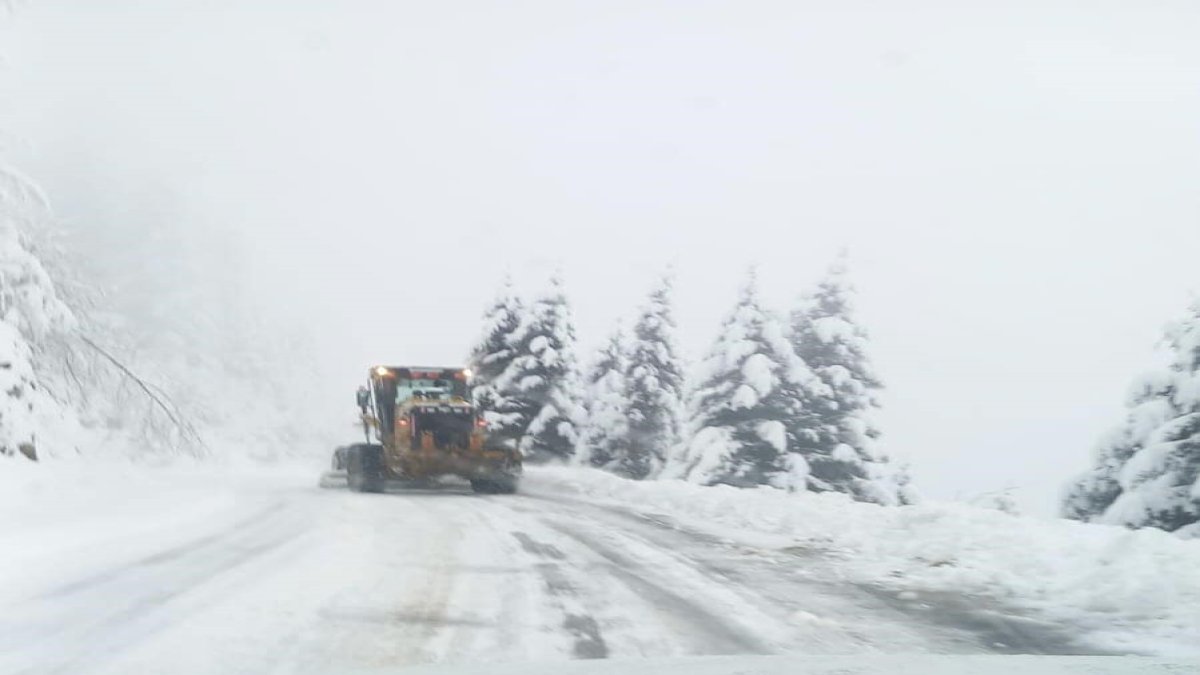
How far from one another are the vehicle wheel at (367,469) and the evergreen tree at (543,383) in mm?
16051

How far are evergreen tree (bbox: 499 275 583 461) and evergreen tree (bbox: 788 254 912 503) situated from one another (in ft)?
36.9

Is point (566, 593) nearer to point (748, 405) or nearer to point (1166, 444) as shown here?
point (1166, 444)

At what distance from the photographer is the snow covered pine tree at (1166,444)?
15883mm

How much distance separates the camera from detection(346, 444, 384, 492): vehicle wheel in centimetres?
2339

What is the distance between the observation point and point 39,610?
7480 millimetres

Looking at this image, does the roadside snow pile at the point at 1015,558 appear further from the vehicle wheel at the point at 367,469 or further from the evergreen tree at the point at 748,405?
the evergreen tree at the point at 748,405

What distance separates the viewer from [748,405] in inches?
1129

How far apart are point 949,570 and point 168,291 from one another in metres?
62.7

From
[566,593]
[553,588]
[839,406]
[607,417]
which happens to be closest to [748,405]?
[839,406]

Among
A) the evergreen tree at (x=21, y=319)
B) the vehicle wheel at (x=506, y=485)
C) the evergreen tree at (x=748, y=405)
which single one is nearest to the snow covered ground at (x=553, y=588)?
the evergreen tree at (x=21, y=319)

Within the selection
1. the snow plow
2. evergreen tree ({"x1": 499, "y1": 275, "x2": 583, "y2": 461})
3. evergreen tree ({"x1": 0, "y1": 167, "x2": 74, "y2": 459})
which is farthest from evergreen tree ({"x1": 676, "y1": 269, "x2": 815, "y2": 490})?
evergreen tree ({"x1": 0, "y1": 167, "x2": 74, "y2": 459})

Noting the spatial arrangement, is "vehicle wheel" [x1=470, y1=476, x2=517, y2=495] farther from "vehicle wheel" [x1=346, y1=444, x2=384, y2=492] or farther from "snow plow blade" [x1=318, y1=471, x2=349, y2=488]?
"snow plow blade" [x1=318, y1=471, x2=349, y2=488]

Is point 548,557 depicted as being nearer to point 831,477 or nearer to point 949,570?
point 949,570

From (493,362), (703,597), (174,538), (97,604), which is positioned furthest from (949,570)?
(493,362)
